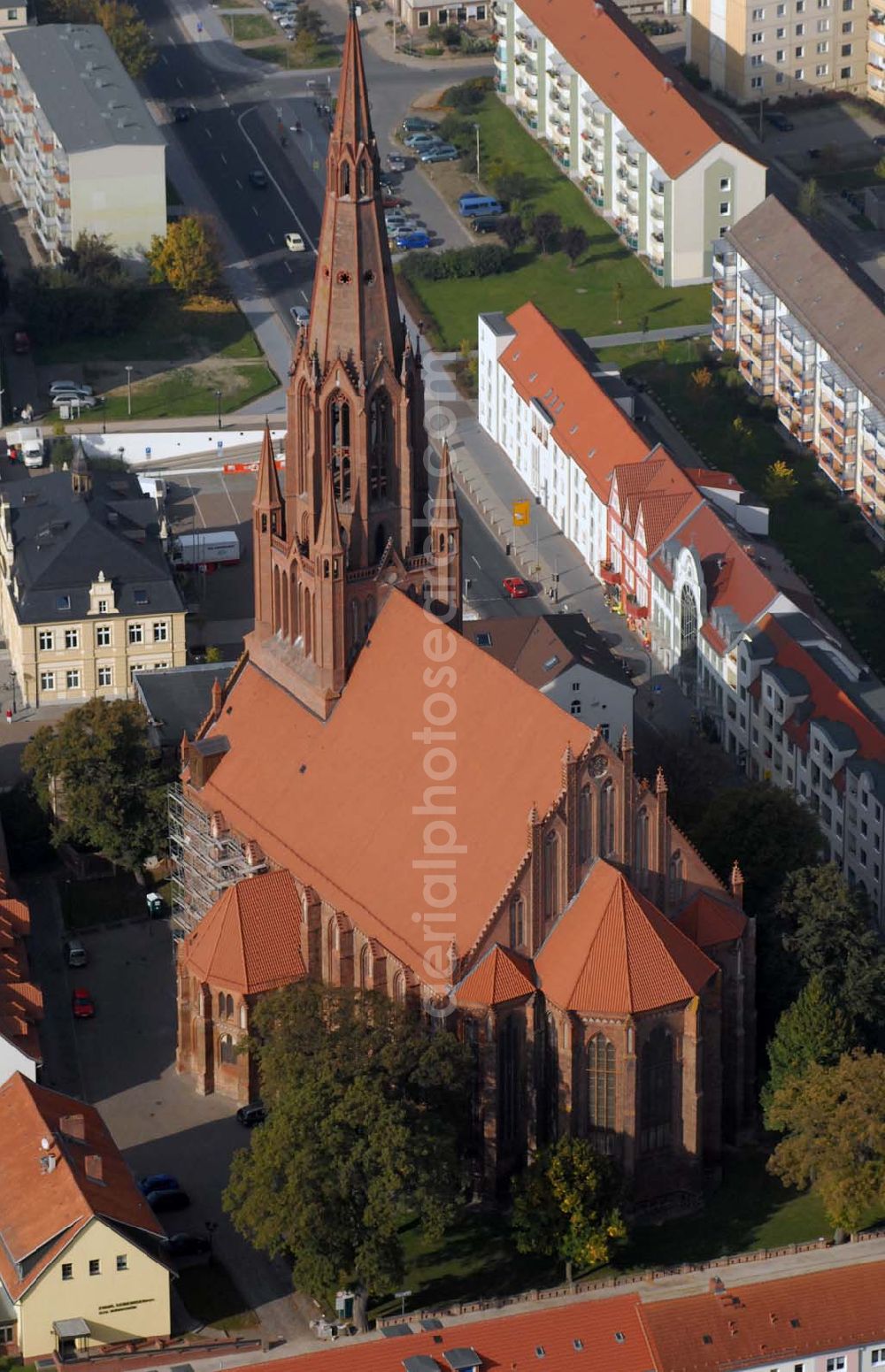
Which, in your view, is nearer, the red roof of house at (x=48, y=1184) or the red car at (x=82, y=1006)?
the red roof of house at (x=48, y=1184)

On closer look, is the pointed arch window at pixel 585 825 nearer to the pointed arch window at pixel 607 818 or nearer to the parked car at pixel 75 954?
the pointed arch window at pixel 607 818

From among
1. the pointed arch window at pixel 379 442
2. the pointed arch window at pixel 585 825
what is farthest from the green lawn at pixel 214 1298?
the pointed arch window at pixel 379 442

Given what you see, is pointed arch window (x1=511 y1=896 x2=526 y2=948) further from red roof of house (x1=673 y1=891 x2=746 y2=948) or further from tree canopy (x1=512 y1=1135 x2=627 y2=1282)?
tree canopy (x1=512 y1=1135 x2=627 y2=1282)

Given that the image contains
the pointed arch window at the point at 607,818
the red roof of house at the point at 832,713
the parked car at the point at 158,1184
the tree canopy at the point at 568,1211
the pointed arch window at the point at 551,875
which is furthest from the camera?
the red roof of house at the point at 832,713

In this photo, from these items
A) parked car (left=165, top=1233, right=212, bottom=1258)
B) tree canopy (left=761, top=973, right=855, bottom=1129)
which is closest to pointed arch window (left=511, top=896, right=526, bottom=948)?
tree canopy (left=761, top=973, right=855, bottom=1129)


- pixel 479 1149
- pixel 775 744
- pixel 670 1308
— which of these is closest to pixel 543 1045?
pixel 479 1149

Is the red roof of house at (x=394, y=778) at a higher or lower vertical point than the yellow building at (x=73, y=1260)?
higher

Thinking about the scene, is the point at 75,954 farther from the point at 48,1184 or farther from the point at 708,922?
the point at 708,922

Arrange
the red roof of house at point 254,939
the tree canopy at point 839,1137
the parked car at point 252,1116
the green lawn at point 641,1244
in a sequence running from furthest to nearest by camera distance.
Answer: the parked car at point 252,1116, the red roof of house at point 254,939, the tree canopy at point 839,1137, the green lawn at point 641,1244
